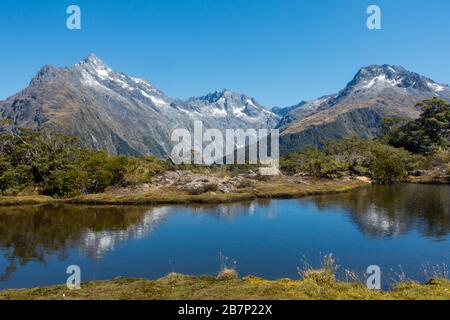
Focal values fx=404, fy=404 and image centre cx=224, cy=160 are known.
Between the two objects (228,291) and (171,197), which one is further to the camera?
(171,197)

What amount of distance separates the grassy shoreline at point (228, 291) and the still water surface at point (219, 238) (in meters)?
9.46

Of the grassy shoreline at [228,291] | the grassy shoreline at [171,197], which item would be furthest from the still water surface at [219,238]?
the grassy shoreline at [228,291]

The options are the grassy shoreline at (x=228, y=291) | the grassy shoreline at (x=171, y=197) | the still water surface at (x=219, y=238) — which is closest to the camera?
the grassy shoreline at (x=228, y=291)

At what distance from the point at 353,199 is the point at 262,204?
23.4m

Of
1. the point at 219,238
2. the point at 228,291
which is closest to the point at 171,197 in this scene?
the point at 219,238

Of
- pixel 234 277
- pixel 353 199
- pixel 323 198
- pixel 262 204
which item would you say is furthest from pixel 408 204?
pixel 234 277

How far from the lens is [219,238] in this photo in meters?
59.9

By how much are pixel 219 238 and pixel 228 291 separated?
33446mm

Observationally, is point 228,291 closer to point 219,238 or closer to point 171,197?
point 219,238

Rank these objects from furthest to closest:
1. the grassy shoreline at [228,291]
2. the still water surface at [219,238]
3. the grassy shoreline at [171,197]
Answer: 1. the grassy shoreline at [171,197]
2. the still water surface at [219,238]
3. the grassy shoreline at [228,291]

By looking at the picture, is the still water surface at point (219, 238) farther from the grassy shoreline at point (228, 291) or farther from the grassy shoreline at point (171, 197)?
the grassy shoreline at point (228, 291)

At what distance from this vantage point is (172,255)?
50.2 m

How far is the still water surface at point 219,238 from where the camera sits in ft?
145
